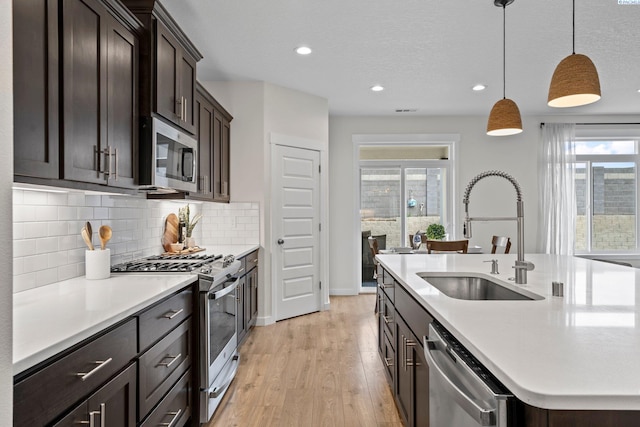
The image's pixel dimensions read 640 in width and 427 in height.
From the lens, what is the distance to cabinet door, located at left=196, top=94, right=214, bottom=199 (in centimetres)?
339

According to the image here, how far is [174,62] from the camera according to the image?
2.58 meters

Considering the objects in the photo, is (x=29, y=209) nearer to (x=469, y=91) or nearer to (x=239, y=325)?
(x=239, y=325)

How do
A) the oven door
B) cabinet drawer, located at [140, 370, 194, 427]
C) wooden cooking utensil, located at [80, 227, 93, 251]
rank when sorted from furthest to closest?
the oven door < wooden cooking utensil, located at [80, 227, 93, 251] < cabinet drawer, located at [140, 370, 194, 427]

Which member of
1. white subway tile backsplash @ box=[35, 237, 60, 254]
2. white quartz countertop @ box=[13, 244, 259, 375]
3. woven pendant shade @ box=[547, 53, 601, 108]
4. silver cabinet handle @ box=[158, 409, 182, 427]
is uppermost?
woven pendant shade @ box=[547, 53, 601, 108]

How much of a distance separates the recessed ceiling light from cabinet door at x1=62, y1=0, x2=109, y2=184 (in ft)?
6.39

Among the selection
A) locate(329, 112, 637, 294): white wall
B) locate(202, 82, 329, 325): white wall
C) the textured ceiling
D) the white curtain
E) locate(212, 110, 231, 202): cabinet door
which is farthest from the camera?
locate(329, 112, 637, 294): white wall

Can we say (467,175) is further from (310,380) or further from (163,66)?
(163,66)

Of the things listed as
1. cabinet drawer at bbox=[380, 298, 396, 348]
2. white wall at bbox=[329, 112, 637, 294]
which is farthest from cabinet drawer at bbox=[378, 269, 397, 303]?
white wall at bbox=[329, 112, 637, 294]

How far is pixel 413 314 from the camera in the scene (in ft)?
5.90

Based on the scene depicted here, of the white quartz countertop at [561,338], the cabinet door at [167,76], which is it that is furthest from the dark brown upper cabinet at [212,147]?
the white quartz countertop at [561,338]

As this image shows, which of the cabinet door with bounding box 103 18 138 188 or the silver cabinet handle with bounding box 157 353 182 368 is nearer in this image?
the silver cabinet handle with bounding box 157 353 182 368

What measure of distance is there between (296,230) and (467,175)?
116 inches

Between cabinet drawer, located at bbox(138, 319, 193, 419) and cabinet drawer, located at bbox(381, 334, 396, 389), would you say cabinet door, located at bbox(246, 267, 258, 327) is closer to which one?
cabinet drawer, located at bbox(381, 334, 396, 389)

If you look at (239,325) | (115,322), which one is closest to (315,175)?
(239,325)
